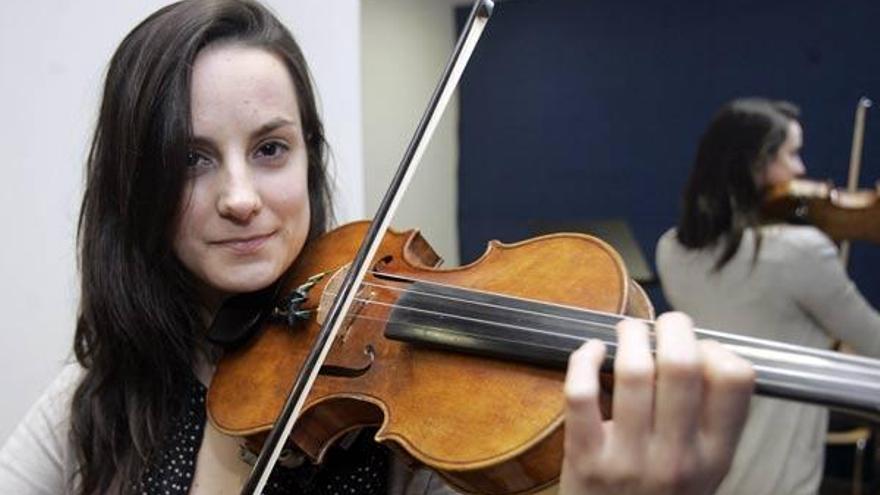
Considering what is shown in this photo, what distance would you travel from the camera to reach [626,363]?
422 mm

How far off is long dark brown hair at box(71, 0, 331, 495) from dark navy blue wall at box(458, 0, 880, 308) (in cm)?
41

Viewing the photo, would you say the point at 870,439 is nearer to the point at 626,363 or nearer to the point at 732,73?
the point at 732,73

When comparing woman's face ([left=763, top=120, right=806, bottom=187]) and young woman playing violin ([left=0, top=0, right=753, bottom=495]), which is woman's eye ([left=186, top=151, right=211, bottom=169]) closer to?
young woman playing violin ([left=0, top=0, right=753, bottom=495])

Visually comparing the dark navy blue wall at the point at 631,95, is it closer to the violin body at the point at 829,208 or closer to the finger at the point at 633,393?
the violin body at the point at 829,208

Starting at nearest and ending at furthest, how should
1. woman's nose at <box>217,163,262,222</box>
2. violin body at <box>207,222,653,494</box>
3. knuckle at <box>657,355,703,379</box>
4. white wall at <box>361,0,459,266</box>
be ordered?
knuckle at <box>657,355,703,379</box> < violin body at <box>207,222,653,494</box> < woman's nose at <box>217,163,262,222</box> < white wall at <box>361,0,459,266</box>

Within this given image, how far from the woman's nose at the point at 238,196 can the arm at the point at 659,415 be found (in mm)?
376

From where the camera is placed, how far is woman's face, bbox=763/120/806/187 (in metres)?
0.95

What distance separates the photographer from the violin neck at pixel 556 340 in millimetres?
434

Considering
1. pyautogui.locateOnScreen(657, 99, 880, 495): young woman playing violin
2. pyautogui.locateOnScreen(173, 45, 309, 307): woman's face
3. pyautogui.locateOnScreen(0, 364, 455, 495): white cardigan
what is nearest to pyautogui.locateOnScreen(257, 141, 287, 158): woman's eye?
pyautogui.locateOnScreen(173, 45, 309, 307): woman's face

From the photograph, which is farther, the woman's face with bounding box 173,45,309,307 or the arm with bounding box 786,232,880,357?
the arm with bounding box 786,232,880,357

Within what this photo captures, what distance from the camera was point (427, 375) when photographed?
60cm

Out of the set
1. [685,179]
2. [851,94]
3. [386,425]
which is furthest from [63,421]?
[851,94]

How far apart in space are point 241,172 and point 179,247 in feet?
0.42

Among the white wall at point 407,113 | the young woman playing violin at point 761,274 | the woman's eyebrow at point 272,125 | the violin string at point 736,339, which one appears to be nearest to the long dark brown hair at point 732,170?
the young woman playing violin at point 761,274
